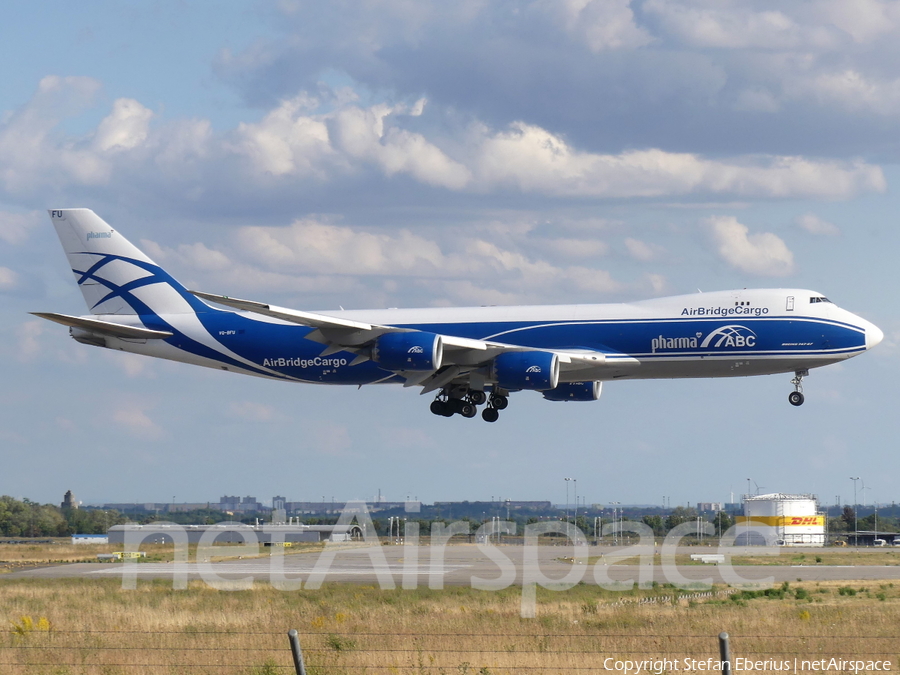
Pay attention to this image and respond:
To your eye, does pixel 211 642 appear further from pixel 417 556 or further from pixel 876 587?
pixel 417 556

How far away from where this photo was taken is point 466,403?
56375mm

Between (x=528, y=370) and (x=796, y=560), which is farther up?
(x=528, y=370)

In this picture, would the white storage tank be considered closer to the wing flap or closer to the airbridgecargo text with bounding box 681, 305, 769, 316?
the airbridgecargo text with bounding box 681, 305, 769, 316

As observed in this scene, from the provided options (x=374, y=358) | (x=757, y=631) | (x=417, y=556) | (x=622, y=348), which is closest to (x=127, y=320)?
(x=374, y=358)

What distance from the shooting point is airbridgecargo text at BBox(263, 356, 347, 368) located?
2189 inches

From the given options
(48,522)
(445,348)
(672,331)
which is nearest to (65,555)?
(445,348)

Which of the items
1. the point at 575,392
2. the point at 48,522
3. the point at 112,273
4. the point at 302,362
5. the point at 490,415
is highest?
the point at 112,273

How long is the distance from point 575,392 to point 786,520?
6764 cm

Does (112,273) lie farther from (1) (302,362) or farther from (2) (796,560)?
(2) (796,560)

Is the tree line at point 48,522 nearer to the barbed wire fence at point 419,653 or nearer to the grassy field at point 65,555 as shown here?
the grassy field at point 65,555

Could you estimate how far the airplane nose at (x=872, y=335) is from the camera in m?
49.2

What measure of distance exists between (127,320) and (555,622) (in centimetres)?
3539

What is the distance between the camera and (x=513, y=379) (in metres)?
49.2

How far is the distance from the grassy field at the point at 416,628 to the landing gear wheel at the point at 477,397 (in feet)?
48.8
